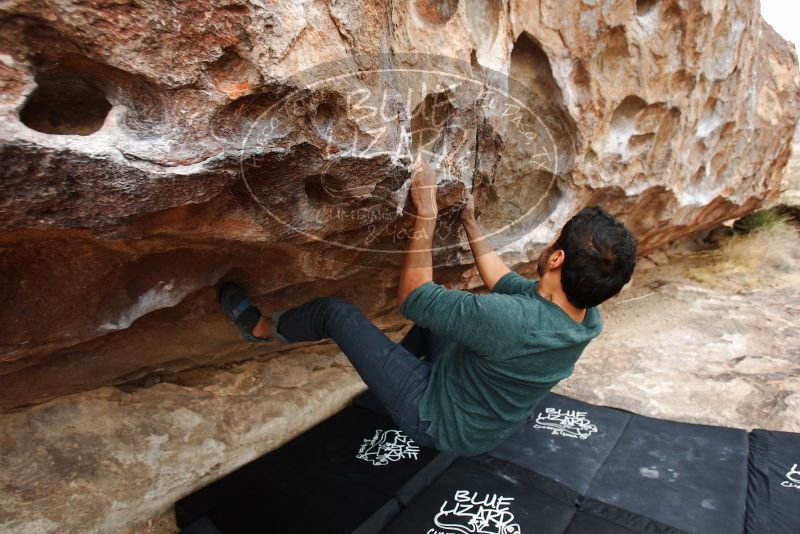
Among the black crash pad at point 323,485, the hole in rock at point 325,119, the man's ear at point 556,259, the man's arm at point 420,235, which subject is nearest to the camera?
the hole in rock at point 325,119

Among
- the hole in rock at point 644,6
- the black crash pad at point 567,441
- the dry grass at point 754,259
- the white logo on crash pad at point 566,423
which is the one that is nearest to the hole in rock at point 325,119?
the black crash pad at point 567,441

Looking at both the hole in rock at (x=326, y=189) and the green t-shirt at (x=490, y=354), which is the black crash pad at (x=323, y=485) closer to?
the green t-shirt at (x=490, y=354)

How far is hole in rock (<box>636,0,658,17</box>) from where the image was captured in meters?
2.12

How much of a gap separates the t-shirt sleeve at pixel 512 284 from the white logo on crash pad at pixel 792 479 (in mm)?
1149

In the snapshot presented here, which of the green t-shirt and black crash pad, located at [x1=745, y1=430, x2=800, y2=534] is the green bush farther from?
the green t-shirt

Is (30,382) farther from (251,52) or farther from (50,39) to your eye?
(251,52)

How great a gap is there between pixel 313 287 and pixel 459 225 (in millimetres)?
587

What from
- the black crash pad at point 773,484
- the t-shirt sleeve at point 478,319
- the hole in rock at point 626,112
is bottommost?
the black crash pad at point 773,484

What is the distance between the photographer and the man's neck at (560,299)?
129 cm

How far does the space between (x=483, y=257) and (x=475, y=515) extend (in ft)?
2.76

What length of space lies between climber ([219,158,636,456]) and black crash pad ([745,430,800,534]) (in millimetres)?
822

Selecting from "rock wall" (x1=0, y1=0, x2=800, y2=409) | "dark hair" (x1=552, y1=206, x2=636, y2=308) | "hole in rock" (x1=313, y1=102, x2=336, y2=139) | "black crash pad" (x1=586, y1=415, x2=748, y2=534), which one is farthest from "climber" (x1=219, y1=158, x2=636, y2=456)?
"black crash pad" (x1=586, y1=415, x2=748, y2=534)

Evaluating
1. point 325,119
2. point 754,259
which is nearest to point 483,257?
point 325,119

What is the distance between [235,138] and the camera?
3.42 ft
